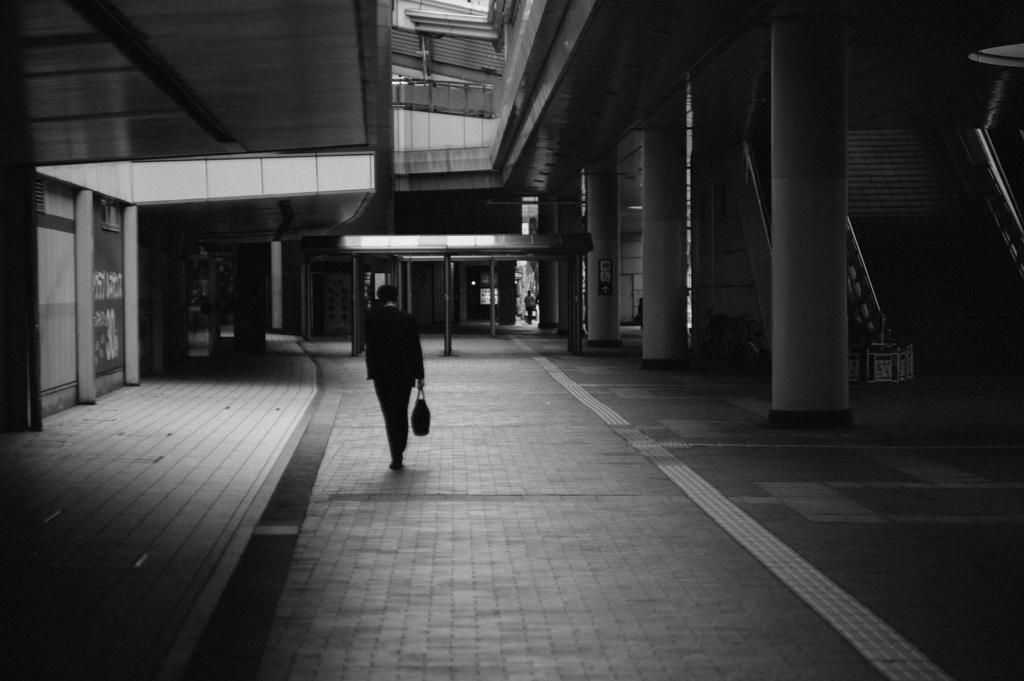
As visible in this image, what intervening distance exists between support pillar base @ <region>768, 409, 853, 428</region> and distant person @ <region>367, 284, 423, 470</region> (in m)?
5.08

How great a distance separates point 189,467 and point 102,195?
831cm

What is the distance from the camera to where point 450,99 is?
4103cm

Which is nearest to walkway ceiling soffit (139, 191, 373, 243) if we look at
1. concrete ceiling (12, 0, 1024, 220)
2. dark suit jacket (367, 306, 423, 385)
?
concrete ceiling (12, 0, 1024, 220)

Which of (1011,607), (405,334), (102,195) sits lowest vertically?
(1011,607)

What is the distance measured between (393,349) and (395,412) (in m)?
0.54

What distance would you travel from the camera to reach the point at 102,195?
1811cm

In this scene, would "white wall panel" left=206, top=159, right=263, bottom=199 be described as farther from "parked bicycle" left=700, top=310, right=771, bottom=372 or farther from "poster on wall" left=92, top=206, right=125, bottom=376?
"parked bicycle" left=700, top=310, right=771, bottom=372

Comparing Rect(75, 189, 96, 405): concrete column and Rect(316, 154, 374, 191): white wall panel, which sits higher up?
Rect(316, 154, 374, 191): white wall panel

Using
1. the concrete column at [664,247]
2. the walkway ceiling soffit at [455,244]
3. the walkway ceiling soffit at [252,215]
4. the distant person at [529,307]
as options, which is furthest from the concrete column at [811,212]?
the distant person at [529,307]

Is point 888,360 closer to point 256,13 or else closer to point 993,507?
point 993,507

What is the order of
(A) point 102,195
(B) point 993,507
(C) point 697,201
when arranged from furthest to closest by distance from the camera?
(C) point 697,201 < (A) point 102,195 < (B) point 993,507

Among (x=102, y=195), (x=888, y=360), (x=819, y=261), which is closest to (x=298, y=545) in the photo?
(x=819, y=261)

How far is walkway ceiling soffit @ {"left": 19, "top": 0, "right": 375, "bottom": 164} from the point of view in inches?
289

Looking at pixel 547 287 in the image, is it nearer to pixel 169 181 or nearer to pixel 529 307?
pixel 529 307
